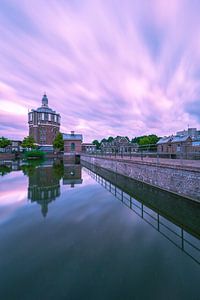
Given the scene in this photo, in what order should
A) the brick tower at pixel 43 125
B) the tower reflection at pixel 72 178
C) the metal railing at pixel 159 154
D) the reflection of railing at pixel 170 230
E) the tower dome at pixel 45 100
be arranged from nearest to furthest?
the reflection of railing at pixel 170 230
the metal railing at pixel 159 154
the tower reflection at pixel 72 178
the brick tower at pixel 43 125
the tower dome at pixel 45 100

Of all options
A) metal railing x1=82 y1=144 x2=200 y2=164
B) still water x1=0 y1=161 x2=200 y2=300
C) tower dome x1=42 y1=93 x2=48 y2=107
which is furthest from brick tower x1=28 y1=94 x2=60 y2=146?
still water x1=0 y1=161 x2=200 y2=300

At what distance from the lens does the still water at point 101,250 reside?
8.68 ft

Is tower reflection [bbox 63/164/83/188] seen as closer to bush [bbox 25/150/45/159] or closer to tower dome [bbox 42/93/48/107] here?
bush [bbox 25/150/45/159]

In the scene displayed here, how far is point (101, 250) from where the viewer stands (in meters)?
3.71

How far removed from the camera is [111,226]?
499cm

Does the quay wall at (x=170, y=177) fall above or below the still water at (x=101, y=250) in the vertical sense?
above

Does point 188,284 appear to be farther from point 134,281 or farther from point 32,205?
point 32,205

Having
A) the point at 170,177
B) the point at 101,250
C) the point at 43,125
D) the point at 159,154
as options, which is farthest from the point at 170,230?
the point at 43,125

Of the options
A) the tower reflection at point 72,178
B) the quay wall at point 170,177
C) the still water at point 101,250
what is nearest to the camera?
the still water at point 101,250

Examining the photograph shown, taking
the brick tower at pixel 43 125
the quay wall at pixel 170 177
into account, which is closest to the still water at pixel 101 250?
the quay wall at pixel 170 177

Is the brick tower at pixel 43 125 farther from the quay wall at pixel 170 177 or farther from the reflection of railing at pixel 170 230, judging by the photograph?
the reflection of railing at pixel 170 230

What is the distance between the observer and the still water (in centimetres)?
265

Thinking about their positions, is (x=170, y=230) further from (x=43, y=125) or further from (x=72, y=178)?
(x=43, y=125)

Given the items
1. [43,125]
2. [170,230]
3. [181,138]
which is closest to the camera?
[170,230]
